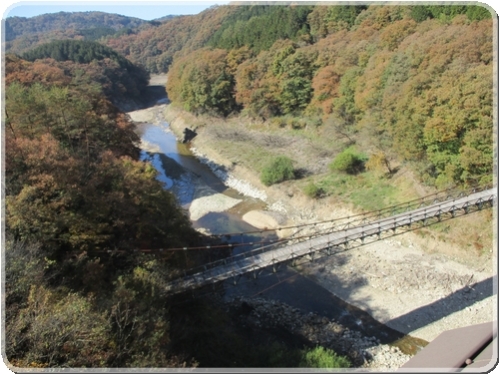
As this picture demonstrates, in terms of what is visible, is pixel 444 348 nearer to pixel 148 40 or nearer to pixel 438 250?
pixel 438 250

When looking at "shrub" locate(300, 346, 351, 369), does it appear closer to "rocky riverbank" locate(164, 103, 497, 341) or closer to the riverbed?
the riverbed

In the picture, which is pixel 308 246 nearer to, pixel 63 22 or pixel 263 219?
pixel 263 219

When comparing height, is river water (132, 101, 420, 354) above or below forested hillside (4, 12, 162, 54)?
below

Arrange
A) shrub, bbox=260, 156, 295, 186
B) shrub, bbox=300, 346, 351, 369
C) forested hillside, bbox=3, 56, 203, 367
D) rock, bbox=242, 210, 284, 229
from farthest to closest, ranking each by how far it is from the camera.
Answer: shrub, bbox=260, 156, 295, 186 → rock, bbox=242, 210, 284, 229 → shrub, bbox=300, 346, 351, 369 → forested hillside, bbox=3, 56, 203, 367

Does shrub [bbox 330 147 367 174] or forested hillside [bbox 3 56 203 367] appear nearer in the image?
forested hillside [bbox 3 56 203 367]

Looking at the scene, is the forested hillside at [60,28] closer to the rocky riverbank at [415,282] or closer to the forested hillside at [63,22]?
the forested hillside at [63,22]

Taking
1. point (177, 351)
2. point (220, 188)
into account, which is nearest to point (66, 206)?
point (177, 351)

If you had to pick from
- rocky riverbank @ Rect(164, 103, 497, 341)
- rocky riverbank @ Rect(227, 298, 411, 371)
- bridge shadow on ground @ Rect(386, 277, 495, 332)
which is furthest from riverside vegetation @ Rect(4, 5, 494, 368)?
bridge shadow on ground @ Rect(386, 277, 495, 332)
